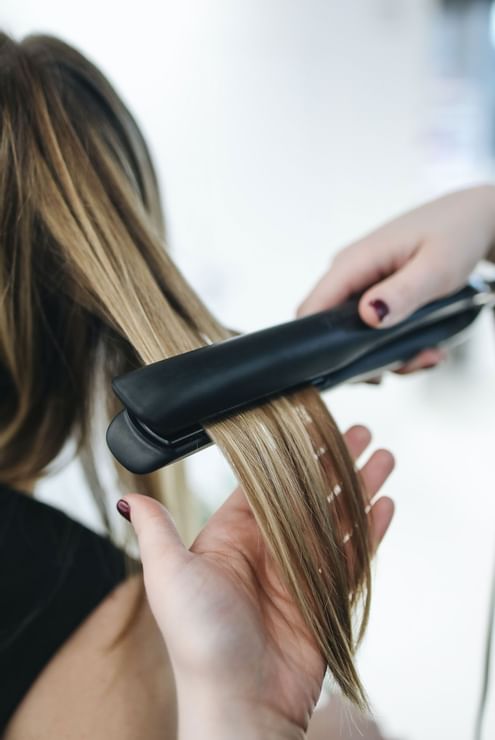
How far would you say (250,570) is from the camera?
426mm

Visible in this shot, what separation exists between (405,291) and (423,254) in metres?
0.07

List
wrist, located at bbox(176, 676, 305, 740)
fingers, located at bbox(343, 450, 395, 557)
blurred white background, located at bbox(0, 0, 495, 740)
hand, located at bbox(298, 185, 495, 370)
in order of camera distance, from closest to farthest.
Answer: wrist, located at bbox(176, 676, 305, 740) < fingers, located at bbox(343, 450, 395, 557) < hand, located at bbox(298, 185, 495, 370) < blurred white background, located at bbox(0, 0, 495, 740)

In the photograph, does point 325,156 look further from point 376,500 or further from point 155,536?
point 155,536

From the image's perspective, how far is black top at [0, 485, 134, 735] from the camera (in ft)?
1.67

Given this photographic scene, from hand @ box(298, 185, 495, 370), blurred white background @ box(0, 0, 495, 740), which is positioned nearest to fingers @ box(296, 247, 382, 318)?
hand @ box(298, 185, 495, 370)

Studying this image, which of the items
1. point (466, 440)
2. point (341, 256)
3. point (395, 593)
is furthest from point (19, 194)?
point (466, 440)

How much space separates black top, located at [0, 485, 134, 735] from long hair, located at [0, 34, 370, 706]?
0.08 metres

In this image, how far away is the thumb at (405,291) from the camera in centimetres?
53

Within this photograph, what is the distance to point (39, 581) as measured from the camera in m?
0.55

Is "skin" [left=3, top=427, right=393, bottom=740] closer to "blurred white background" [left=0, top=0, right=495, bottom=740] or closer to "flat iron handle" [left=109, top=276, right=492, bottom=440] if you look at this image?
"flat iron handle" [left=109, top=276, right=492, bottom=440]

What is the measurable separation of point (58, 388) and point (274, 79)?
1.34 metres

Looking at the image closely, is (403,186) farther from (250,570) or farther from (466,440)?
(250,570)

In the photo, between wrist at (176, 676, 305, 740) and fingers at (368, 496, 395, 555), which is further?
fingers at (368, 496, 395, 555)

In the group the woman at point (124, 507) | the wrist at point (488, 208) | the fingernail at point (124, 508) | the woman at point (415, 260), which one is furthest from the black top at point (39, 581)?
the wrist at point (488, 208)
